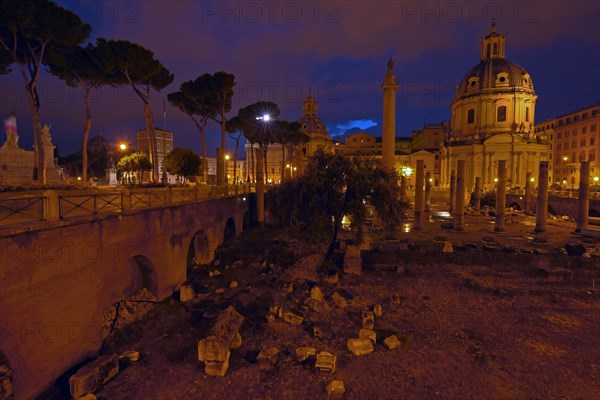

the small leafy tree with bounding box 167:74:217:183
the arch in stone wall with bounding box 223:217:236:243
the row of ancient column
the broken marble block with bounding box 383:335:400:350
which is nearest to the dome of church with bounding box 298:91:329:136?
the small leafy tree with bounding box 167:74:217:183

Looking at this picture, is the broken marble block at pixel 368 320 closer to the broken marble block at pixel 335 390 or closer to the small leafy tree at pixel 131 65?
the broken marble block at pixel 335 390

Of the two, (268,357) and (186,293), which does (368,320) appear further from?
(186,293)

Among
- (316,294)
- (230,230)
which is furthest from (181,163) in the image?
(316,294)

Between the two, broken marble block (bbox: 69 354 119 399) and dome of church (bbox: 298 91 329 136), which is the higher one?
dome of church (bbox: 298 91 329 136)

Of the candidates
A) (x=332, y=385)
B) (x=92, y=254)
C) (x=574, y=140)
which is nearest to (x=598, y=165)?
(x=574, y=140)

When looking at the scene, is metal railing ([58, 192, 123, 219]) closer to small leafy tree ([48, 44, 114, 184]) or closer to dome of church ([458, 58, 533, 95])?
small leafy tree ([48, 44, 114, 184])

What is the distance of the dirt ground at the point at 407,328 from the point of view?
8.66 m

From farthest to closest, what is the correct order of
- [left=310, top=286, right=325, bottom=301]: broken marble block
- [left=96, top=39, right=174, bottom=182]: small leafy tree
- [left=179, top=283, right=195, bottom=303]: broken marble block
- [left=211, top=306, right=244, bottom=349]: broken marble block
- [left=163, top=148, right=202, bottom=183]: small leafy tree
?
1. [left=163, top=148, right=202, bottom=183]: small leafy tree
2. [left=96, top=39, right=174, bottom=182]: small leafy tree
3. [left=179, top=283, right=195, bottom=303]: broken marble block
4. [left=310, top=286, right=325, bottom=301]: broken marble block
5. [left=211, top=306, right=244, bottom=349]: broken marble block

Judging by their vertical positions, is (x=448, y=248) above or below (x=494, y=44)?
below

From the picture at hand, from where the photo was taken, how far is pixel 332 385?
331 inches

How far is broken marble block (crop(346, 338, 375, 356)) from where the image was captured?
9.95 meters

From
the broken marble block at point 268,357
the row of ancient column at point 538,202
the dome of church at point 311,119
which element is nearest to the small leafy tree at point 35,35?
the broken marble block at point 268,357

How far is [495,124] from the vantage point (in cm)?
6719

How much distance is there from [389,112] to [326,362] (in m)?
19.9
